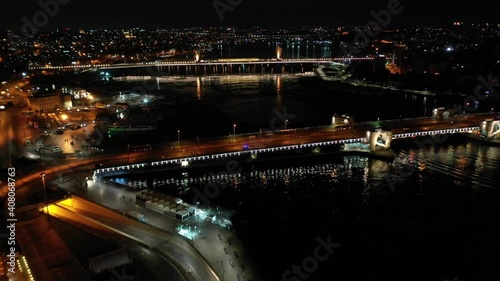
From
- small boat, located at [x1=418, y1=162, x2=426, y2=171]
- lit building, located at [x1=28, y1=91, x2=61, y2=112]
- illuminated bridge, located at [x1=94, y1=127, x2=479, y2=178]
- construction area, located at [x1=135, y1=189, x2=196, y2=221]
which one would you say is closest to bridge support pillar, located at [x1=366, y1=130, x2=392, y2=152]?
illuminated bridge, located at [x1=94, y1=127, x2=479, y2=178]

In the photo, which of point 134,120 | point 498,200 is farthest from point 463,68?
point 134,120

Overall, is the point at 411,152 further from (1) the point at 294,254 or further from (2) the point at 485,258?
(1) the point at 294,254

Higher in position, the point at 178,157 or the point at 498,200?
the point at 178,157

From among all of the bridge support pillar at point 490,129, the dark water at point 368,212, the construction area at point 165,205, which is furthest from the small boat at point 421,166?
the construction area at point 165,205

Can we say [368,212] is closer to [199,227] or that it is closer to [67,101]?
[199,227]

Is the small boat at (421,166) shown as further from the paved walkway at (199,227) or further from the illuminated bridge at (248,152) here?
the paved walkway at (199,227)

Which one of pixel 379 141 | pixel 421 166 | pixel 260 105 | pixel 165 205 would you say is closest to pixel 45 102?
pixel 260 105
